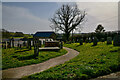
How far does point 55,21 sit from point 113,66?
28599 millimetres

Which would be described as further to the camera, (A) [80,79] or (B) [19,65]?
(B) [19,65]

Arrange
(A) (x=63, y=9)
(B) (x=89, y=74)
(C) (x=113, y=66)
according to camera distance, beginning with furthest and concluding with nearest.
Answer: (A) (x=63, y=9) < (C) (x=113, y=66) < (B) (x=89, y=74)

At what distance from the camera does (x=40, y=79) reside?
3.49 meters

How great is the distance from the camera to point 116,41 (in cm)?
1115

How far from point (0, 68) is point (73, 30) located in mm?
28422

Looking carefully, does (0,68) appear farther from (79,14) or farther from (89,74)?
(79,14)

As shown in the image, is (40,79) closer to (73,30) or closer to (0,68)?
(0,68)

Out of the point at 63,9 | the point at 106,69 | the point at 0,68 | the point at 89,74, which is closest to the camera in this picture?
the point at 89,74

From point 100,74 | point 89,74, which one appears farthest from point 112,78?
point 89,74

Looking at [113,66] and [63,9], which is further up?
[63,9]

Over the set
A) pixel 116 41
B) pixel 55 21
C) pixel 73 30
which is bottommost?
pixel 116 41

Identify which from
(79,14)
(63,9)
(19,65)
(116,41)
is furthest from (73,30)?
(19,65)

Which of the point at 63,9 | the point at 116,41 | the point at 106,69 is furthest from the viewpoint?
the point at 63,9

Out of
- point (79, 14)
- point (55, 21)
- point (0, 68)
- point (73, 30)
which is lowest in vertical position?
point (0, 68)
